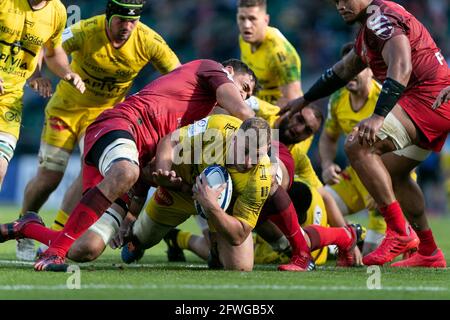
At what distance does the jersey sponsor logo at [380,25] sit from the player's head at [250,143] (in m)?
1.30

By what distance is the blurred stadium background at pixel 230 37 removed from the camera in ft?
57.6

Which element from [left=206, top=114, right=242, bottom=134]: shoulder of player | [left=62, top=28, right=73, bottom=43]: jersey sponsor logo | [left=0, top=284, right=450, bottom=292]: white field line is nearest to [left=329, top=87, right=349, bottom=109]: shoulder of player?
[left=62, top=28, right=73, bottom=43]: jersey sponsor logo

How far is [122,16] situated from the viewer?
844 centimetres

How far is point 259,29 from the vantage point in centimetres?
1034

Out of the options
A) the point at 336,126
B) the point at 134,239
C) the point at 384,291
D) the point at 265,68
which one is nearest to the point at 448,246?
the point at 336,126

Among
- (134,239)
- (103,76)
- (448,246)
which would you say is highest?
(103,76)

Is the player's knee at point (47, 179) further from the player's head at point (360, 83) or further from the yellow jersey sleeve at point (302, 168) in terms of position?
the player's head at point (360, 83)

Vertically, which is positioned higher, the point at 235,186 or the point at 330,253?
the point at 235,186

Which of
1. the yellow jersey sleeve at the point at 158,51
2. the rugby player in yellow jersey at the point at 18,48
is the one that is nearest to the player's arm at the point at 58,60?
the rugby player in yellow jersey at the point at 18,48

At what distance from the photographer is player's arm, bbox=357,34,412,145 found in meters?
6.96

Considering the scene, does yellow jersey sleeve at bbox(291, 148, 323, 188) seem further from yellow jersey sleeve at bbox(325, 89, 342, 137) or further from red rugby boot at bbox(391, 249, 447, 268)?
red rugby boot at bbox(391, 249, 447, 268)
